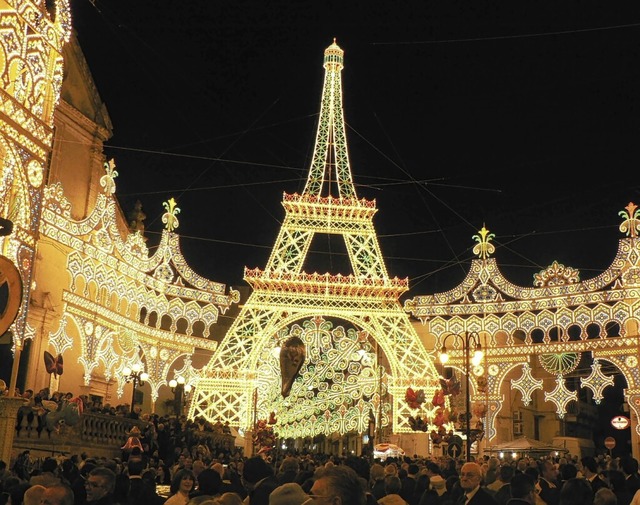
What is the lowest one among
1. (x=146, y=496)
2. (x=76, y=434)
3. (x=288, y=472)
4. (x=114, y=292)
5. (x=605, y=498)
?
(x=146, y=496)

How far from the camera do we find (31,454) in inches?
712

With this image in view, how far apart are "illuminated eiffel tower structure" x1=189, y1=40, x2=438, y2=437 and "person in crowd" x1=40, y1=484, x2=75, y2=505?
1212 inches

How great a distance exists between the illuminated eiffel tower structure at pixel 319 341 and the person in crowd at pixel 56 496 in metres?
30.8

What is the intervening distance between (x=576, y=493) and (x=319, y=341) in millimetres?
30935

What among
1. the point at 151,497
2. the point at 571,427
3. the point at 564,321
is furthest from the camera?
the point at 571,427

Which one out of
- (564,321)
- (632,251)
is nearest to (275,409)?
(564,321)

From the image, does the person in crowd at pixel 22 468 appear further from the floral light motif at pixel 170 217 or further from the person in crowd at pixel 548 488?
the floral light motif at pixel 170 217

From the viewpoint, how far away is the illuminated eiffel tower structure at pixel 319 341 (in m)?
37.9

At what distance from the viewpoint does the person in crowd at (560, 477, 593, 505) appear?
6.89 meters

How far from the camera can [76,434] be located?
66.5 ft

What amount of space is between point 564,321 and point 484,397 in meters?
4.83

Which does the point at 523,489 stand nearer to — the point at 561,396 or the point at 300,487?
the point at 300,487

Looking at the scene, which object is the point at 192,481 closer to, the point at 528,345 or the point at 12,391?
the point at 12,391

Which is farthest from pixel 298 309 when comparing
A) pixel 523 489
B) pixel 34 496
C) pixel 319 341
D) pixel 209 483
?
pixel 34 496
